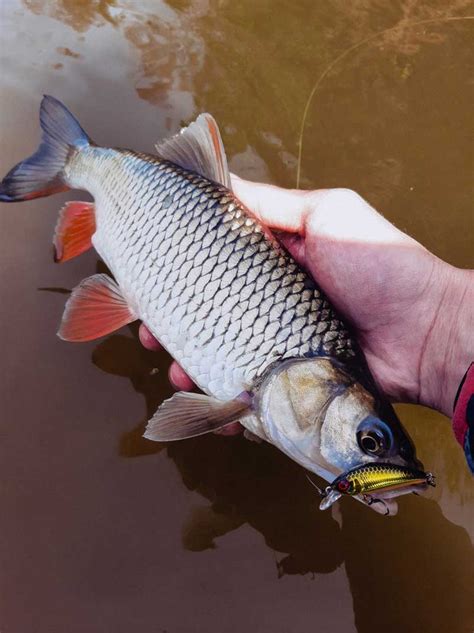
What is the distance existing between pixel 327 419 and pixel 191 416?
1.45 ft

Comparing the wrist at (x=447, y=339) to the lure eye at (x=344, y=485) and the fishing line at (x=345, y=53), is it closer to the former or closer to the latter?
the lure eye at (x=344, y=485)

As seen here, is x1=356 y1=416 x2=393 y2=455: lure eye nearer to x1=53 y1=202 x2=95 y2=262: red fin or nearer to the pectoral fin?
the pectoral fin

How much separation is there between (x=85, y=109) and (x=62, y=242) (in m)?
0.89

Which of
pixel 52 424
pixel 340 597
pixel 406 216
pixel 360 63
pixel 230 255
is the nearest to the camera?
pixel 230 255

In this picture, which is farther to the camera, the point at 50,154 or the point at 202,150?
the point at 50,154

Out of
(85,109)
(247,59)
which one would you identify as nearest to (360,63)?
(247,59)

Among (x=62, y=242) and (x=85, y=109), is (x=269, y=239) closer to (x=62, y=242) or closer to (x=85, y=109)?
(x=62, y=242)

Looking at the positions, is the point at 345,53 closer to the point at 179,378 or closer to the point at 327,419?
the point at 179,378

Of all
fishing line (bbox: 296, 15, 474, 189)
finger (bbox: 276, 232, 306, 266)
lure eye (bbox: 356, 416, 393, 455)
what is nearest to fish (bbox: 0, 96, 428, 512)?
lure eye (bbox: 356, 416, 393, 455)

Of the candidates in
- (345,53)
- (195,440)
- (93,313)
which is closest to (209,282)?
(93,313)

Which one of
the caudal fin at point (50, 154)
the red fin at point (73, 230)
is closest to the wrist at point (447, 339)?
the red fin at point (73, 230)

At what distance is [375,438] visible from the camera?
5.06ft

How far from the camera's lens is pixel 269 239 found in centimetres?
189

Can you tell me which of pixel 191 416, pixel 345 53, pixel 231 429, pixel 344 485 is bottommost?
pixel 231 429
